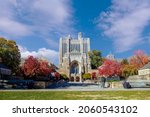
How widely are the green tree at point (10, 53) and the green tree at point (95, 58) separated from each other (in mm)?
71238

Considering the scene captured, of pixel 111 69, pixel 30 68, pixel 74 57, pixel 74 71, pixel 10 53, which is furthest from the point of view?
pixel 74 57

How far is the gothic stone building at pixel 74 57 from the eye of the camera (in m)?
135

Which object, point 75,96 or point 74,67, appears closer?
point 75,96

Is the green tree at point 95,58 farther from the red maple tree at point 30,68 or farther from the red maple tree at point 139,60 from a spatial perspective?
the red maple tree at point 30,68

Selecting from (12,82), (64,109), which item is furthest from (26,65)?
(64,109)

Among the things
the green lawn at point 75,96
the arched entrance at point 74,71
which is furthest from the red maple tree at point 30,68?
the arched entrance at point 74,71

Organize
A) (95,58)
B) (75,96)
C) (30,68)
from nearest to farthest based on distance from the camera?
(75,96), (30,68), (95,58)

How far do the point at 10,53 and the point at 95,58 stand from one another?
256 feet

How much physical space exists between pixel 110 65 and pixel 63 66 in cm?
5735

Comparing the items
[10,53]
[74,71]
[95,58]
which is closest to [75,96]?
[10,53]

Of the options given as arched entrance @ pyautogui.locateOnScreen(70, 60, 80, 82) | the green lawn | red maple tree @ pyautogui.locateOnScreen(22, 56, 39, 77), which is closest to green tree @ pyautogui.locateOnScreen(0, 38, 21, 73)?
red maple tree @ pyautogui.locateOnScreen(22, 56, 39, 77)

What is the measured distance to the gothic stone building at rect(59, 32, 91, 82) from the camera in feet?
443

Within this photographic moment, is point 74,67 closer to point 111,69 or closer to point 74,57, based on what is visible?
point 74,57

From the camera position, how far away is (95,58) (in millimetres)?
132500
